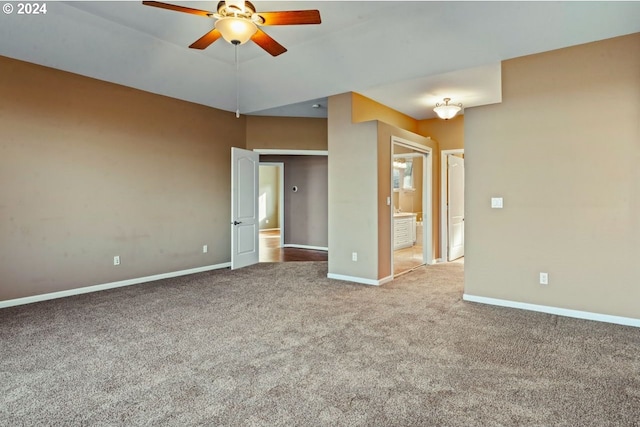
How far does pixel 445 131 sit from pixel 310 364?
18.6 feet

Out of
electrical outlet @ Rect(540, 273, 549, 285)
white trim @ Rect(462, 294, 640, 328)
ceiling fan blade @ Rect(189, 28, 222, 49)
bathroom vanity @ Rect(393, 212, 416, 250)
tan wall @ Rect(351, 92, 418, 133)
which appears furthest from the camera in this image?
bathroom vanity @ Rect(393, 212, 416, 250)

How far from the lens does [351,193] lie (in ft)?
17.2

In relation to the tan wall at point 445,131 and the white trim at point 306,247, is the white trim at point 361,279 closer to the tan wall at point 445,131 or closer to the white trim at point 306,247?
the tan wall at point 445,131

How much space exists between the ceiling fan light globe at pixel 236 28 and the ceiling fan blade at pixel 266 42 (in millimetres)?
137

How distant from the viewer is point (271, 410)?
2.01m

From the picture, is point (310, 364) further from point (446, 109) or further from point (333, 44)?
point (446, 109)

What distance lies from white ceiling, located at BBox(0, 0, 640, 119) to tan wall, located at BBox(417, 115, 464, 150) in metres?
1.05

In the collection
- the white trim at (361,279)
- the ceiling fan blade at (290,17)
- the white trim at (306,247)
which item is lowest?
the white trim at (361,279)

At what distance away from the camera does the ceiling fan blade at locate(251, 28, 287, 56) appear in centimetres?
296

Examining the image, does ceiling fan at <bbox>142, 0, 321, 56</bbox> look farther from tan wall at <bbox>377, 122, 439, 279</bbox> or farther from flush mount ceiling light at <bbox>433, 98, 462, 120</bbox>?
flush mount ceiling light at <bbox>433, 98, 462, 120</bbox>

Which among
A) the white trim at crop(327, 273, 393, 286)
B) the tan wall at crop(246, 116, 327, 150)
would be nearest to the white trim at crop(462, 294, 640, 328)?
the white trim at crop(327, 273, 393, 286)

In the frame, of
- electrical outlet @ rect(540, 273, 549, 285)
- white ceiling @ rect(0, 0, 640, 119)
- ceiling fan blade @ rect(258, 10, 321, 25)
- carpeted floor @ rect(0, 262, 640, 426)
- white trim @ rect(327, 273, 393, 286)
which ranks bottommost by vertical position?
carpeted floor @ rect(0, 262, 640, 426)

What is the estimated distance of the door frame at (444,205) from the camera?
6863 mm

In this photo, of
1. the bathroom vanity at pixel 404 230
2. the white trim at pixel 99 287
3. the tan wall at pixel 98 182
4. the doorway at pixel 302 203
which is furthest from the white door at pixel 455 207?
the white trim at pixel 99 287
